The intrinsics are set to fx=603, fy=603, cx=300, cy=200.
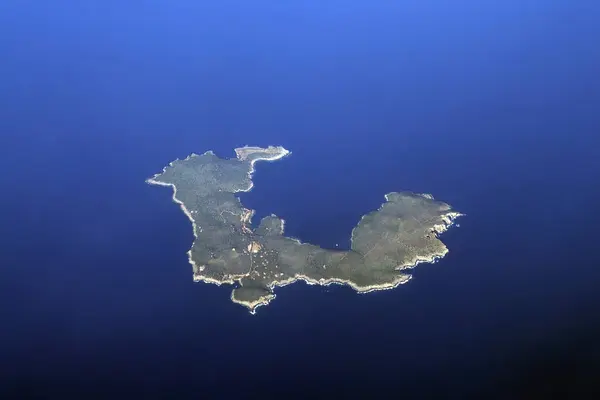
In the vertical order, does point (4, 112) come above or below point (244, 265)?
above

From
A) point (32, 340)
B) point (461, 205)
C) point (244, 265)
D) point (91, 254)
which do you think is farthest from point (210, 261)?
point (461, 205)

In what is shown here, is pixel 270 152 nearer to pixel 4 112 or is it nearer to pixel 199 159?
pixel 199 159

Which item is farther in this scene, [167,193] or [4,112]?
[4,112]

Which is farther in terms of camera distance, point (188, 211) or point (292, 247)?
point (188, 211)

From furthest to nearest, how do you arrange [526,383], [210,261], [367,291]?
[210,261] < [367,291] < [526,383]

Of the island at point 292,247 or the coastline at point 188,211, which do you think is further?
the coastline at point 188,211

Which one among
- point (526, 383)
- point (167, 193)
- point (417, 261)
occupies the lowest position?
point (526, 383)

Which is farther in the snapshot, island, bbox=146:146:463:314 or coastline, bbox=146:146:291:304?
coastline, bbox=146:146:291:304

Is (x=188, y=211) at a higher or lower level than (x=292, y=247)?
higher
